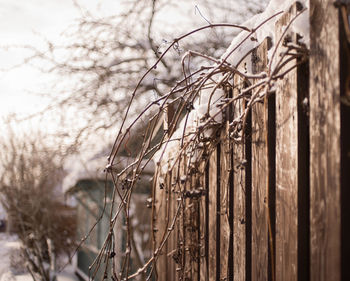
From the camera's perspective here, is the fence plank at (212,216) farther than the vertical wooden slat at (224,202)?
Yes

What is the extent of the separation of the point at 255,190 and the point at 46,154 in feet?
16.7

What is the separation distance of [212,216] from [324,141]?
111 cm

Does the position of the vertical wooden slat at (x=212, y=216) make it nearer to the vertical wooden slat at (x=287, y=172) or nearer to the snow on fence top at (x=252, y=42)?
the snow on fence top at (x=252, y=42)

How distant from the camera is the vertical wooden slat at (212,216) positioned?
2.12 m

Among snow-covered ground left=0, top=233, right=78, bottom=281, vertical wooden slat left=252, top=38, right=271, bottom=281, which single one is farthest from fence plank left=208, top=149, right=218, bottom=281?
snow-covered ground left=0, top=233, right=78, bottom=281

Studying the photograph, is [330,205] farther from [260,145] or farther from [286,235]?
[260,145]

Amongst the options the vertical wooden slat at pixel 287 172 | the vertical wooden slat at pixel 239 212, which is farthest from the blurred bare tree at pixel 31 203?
the vertical wooden slat at pixel 287 172

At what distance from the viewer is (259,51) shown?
1.65m

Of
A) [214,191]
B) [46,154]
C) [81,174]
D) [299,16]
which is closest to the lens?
[299,16]

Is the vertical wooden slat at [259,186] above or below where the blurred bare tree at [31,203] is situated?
above

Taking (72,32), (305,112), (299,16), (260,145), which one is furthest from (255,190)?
(72,32)

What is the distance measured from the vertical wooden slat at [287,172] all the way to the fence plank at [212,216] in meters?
0.73

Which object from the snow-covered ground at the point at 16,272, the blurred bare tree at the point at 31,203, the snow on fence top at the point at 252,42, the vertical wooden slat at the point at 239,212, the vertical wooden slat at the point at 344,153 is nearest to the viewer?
the vertical wooden slat at the point at 344,153

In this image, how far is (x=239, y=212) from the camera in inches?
69.4
